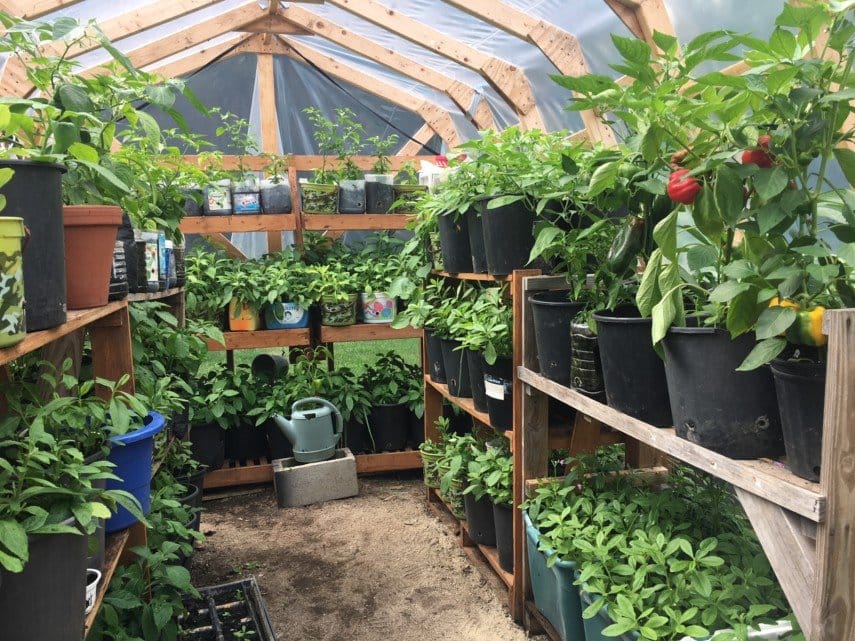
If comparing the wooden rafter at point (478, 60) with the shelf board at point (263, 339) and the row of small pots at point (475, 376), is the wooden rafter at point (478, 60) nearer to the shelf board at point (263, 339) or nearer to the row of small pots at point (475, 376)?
the row of small pots at point (475, 376)

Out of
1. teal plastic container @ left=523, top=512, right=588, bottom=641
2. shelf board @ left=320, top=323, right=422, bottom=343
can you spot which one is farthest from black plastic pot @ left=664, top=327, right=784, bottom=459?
shelf board @ left=320, top=323, right=422, bottom=343

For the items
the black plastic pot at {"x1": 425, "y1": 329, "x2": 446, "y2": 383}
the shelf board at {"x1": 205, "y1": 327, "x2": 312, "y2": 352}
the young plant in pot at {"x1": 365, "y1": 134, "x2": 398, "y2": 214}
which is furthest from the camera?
the young plant in pot at {"x1": 365, "y1": 134, "x2": 398, "y2": 214}

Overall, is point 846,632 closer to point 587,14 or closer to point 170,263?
point 170,263

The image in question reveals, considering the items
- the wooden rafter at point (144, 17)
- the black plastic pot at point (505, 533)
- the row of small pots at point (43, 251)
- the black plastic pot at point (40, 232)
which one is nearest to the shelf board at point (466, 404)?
the black plastic pot at point (505, 533)

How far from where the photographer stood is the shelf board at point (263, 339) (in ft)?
12.1

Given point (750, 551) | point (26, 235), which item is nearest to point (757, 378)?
point (750, 551)

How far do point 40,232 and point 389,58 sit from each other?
403cm

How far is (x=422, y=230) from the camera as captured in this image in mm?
2996

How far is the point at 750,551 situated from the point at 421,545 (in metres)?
1.77

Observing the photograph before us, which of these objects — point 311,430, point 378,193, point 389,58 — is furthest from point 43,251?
point 389,58

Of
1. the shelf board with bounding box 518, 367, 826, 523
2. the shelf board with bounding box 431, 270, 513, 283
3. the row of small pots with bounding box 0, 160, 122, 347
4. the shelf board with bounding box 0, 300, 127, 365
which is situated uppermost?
the row of small pots with bounding box 0, 160, 122, 347

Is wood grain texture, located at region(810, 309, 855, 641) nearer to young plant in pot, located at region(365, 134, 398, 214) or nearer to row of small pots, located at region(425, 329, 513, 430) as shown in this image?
row of small pots, located at region(425, 329, 513, 430)

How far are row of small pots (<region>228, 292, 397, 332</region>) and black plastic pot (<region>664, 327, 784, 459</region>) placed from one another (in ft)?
8.25

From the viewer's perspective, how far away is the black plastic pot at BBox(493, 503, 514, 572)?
2420 mm
